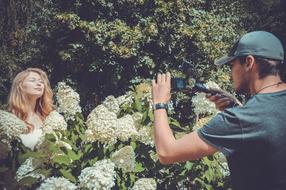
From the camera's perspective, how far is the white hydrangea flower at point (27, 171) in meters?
2.10

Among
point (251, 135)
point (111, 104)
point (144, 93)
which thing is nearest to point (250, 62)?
point (251, 135)

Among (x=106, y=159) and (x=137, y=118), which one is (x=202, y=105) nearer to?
(x=137, y=118)

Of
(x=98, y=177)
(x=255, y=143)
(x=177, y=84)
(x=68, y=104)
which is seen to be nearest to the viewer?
(x=255, y=143)

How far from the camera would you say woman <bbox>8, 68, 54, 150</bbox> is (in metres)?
3.94

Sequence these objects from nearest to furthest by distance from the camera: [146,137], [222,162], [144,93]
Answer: [146,137] < [222,162] < [144,93]

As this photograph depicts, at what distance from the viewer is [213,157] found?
9.07 ft

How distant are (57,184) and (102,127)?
1.32 ft

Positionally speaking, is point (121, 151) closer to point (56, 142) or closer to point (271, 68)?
point (56, 142)

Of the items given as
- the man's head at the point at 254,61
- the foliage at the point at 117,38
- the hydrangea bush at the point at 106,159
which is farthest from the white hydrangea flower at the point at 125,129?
the foliage at the point at 117,38

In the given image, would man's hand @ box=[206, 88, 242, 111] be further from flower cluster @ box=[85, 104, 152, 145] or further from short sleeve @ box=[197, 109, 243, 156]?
short sleeve @ box=[197, 109, 243, 156]

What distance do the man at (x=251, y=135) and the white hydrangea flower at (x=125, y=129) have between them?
61 centimetres

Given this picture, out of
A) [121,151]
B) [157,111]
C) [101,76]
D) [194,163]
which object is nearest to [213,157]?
[194,163]

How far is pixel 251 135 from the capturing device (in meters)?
1.69

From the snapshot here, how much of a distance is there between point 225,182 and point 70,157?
0.97m
